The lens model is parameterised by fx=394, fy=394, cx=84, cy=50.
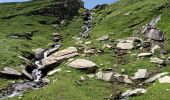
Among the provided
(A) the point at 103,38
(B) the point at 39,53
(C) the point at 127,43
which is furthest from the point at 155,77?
(A) the point at 103,38

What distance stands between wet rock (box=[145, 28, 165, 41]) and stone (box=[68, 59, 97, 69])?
66.4ft

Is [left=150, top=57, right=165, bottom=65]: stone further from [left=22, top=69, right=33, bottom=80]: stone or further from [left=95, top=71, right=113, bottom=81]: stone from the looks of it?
[left=22, top=69, right=33, bottom=80]: stone

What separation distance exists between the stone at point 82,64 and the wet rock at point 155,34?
20226 millimetres

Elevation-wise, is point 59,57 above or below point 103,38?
below

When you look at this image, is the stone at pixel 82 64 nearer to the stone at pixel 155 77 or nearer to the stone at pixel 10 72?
the stone at pixel 10 72

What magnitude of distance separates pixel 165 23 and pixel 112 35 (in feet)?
44.8

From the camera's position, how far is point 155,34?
79688mm

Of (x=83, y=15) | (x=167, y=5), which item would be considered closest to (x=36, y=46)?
(x=167, y=5)

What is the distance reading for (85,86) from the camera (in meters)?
A: 52.8

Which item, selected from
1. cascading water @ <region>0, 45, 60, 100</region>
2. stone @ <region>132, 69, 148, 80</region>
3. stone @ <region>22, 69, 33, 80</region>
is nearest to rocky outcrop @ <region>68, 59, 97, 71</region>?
cascading water @ <region>0, 45, 60, 100</region>

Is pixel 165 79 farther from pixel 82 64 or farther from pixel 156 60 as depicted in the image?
pixel 82 64

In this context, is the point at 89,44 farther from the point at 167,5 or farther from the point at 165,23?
the point at 167,5

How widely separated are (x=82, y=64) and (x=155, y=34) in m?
23.8

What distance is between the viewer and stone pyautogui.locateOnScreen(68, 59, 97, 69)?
60.7 m
